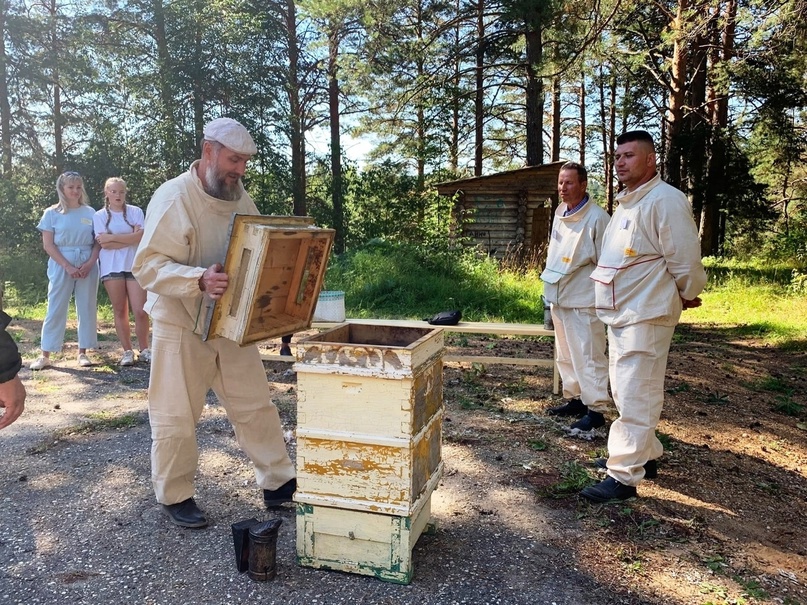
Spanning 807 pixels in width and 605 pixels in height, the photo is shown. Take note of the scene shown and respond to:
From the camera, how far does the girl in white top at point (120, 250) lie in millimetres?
6391

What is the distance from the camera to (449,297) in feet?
34.5

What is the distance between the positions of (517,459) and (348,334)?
1.74m

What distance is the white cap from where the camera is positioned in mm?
2924

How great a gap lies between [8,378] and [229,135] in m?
1.46

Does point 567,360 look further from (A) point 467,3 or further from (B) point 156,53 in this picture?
(A) point 467,3

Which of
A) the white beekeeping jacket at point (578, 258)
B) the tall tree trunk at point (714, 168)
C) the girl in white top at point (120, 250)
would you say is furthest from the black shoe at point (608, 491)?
the tall tree trunk at point (714, 168)

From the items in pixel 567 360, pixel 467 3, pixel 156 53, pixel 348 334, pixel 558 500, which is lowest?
pixel 558 500

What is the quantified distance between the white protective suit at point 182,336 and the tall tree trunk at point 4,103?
51.6 feet

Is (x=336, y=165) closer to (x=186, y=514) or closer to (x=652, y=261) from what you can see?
(x=652, y=261)

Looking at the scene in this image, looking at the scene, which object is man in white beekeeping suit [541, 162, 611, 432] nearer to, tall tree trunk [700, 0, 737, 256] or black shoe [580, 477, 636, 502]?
black shoe [580, 477, 636, 502]

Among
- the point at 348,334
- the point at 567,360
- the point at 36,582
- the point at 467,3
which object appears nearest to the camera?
the point at 36,582

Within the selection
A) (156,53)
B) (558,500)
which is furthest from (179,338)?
(156,53)

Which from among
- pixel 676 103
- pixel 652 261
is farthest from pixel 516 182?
pixel 652 261

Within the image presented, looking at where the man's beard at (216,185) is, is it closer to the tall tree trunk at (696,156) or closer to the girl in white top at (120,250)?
the girl in white top at (120,250)
